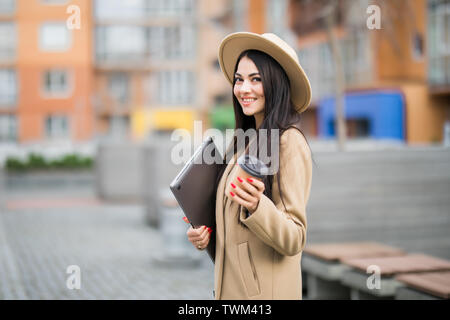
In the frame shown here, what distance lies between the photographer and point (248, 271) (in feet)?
9.32

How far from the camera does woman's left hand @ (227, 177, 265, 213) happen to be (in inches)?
102

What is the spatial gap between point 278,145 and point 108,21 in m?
44.4

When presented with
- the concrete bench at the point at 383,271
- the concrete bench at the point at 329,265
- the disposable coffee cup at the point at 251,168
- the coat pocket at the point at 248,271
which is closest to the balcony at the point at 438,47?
the concrete bench at the point at 329,265

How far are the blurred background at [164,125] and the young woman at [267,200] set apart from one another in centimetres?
424

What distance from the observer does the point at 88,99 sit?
146 feet

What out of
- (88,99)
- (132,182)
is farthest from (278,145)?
(88,99)

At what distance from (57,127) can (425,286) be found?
4195 centimetres

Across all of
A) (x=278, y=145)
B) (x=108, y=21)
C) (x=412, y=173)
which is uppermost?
(x=108, y=21)

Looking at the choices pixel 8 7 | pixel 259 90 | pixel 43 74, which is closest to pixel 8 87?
pixel 43 74

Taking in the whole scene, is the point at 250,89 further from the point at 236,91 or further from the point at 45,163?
the point at 45,163

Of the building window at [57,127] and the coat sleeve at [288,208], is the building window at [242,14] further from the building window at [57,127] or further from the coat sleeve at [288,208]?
the coat sleeve at [288,208]

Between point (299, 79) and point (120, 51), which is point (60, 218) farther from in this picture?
point (120, 51)

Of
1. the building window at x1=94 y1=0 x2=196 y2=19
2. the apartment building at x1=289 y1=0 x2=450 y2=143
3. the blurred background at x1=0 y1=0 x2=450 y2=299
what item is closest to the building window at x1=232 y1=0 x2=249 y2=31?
the blurred background at x1=0 y1=0 x2=450 y2=299

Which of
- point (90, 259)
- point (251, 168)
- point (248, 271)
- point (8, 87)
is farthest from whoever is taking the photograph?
point (8, 87)
